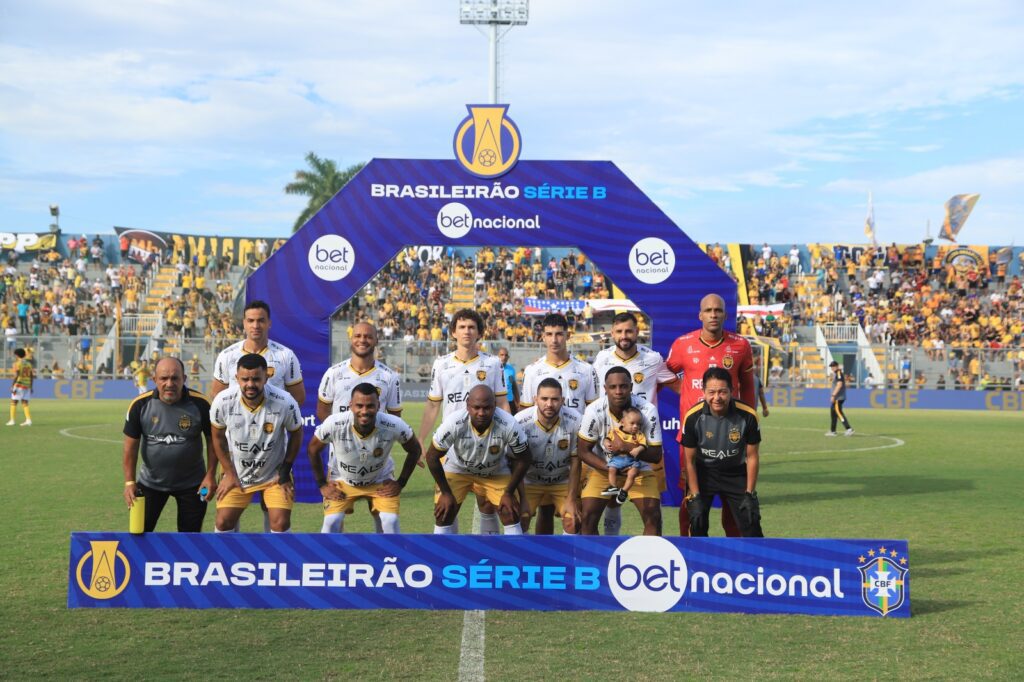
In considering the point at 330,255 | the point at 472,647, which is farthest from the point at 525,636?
the point at 330,255

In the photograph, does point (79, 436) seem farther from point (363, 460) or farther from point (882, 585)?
point (882, 585)

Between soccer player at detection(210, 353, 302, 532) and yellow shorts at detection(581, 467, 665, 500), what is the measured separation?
2.44m

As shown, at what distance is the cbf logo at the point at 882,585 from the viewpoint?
24.1 feet

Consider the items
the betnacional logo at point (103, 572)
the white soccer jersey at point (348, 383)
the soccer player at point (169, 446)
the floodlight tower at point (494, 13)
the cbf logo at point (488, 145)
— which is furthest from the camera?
the floodlight tower at point (494, 13)

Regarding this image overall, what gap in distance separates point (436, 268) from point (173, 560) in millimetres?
42571

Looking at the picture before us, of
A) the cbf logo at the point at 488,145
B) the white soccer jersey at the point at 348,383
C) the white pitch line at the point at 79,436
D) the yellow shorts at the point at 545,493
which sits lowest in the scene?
the white pitch line at the point at 79,436

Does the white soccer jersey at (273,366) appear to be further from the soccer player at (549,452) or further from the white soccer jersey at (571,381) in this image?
the soccer player at (549,452)

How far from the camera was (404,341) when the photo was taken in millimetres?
34312

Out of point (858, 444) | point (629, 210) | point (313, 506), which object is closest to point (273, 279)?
point (313, 506)

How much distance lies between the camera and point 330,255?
13953 mm

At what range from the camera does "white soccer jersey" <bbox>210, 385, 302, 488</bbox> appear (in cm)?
826

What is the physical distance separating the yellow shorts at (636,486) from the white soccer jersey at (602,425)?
21 centimetres

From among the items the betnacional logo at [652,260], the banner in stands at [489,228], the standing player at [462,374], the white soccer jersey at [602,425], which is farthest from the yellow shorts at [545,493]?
the betnacional logo at [652,260]

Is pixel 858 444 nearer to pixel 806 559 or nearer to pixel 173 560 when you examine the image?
pixel 806 559
